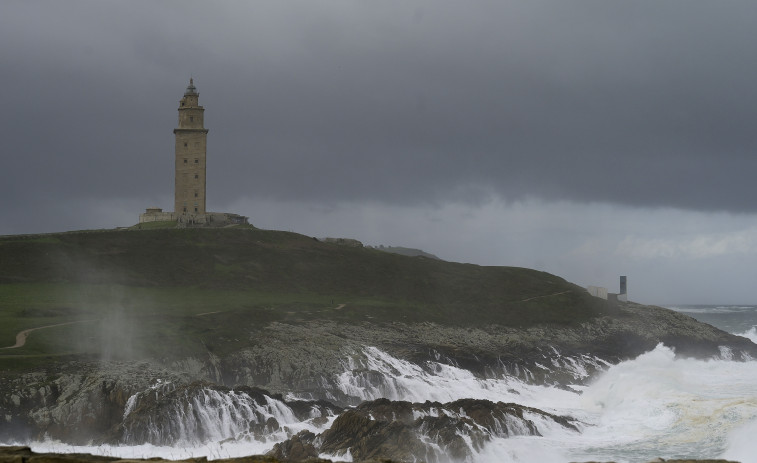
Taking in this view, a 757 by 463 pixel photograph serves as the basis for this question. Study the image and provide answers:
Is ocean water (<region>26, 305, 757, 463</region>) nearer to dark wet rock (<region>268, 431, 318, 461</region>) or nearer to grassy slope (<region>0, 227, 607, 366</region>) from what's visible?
dark wet rock (<region>268, 431, 318, 461</region>)

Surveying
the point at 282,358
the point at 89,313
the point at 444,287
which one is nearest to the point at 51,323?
the point at 89,313

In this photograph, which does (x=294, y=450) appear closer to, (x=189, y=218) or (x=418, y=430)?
(x=418, y=430)

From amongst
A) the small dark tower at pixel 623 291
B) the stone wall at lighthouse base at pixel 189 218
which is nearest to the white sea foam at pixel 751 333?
the small dark tower at pixel 623 291

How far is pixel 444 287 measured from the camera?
359 ft

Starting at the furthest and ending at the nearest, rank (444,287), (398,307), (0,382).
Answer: (444,287)
(398,307)
(0,382)

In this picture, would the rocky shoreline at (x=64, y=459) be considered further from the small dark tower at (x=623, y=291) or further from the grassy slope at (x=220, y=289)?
the small dark tower at (x=623, y=291)

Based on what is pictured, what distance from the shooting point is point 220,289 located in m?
93.6

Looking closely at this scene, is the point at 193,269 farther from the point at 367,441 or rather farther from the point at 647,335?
the point at 367,441

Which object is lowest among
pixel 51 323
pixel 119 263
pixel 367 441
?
pixel 367 441

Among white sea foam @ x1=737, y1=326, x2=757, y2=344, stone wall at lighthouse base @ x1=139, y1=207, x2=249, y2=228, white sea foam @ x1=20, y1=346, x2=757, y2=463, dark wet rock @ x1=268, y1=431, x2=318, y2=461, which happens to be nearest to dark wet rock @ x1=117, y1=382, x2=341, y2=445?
white sea foam @ x1=20, y1=346, x2=757, y2=463

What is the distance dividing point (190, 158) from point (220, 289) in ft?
117

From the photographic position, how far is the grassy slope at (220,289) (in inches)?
2584

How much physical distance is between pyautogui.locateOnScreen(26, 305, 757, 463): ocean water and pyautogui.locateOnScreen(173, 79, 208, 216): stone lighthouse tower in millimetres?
60670

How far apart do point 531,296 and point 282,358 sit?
180 feet
